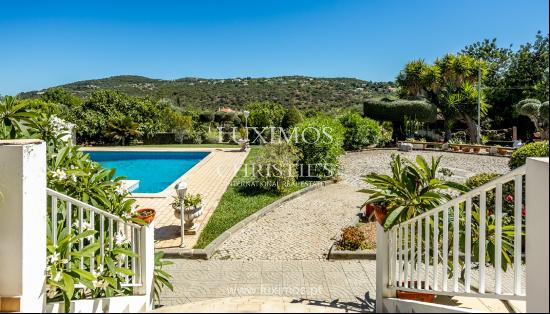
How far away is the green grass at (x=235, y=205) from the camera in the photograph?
7.28 meters

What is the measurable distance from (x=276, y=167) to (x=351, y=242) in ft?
16.1

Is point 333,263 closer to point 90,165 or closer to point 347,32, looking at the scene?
point 90,165

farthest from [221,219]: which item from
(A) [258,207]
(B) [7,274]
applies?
(B) [7,274]

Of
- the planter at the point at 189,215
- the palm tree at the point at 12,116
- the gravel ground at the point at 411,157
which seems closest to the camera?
the palm tree at the point at 12,116

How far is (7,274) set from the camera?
2.54 metres

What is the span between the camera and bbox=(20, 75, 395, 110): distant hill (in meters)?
49.5

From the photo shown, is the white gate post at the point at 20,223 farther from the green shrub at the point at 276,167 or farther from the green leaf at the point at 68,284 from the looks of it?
the green shrub at the point at 276,167

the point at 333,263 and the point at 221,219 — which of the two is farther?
the point at 221,219

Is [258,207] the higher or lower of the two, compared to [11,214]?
lower

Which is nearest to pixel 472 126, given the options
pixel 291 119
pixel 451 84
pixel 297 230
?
pixel 451 84

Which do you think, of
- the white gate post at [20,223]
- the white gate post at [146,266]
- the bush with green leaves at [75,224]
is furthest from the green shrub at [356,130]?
the white gate post at [20,223]

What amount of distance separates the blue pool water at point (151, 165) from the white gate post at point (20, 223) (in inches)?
426

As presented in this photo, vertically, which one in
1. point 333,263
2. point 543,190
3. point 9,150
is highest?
point 9,150

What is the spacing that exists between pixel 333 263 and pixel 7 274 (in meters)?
4.40
